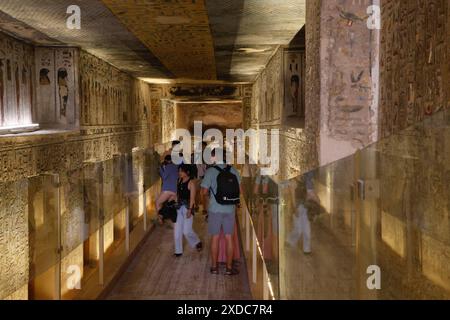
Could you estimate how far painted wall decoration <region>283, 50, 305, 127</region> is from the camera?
Result: 960 centimetres

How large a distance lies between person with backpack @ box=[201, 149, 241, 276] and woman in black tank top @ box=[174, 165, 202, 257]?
53 cm

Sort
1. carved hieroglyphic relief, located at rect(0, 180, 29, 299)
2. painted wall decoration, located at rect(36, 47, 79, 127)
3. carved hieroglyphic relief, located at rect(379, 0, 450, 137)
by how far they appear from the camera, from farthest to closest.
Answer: painted wall decoration, located at rect(36, 47, 79, 127) → carved hieroglyphic relief, located at rect(0, 180, 29, 299) → carved hieroglyphic relief, located at rect(379, 0, 450, 137)

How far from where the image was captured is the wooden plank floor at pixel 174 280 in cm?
460

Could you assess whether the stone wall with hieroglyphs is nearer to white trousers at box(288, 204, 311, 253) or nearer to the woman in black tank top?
the woman in black tank top

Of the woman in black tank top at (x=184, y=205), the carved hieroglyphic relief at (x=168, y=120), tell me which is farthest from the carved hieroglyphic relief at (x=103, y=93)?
the woman in black tank top at (x=184, y=205)

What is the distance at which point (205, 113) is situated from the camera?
26922 millimetres

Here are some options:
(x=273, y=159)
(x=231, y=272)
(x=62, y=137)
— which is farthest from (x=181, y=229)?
(x=273, y=159)

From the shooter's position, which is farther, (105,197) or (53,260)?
(105,197)

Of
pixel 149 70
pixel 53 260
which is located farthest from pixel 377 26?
pixel 149 70

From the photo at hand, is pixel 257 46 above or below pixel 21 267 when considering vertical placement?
above

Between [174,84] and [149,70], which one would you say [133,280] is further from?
[174,84]

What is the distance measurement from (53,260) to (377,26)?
11.7 feet

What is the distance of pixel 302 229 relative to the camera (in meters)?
3.08

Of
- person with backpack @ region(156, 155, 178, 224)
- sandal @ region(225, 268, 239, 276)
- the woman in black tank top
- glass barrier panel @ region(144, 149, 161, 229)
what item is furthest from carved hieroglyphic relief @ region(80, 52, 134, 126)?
sandal @ region(225, 268, 239, 276)
